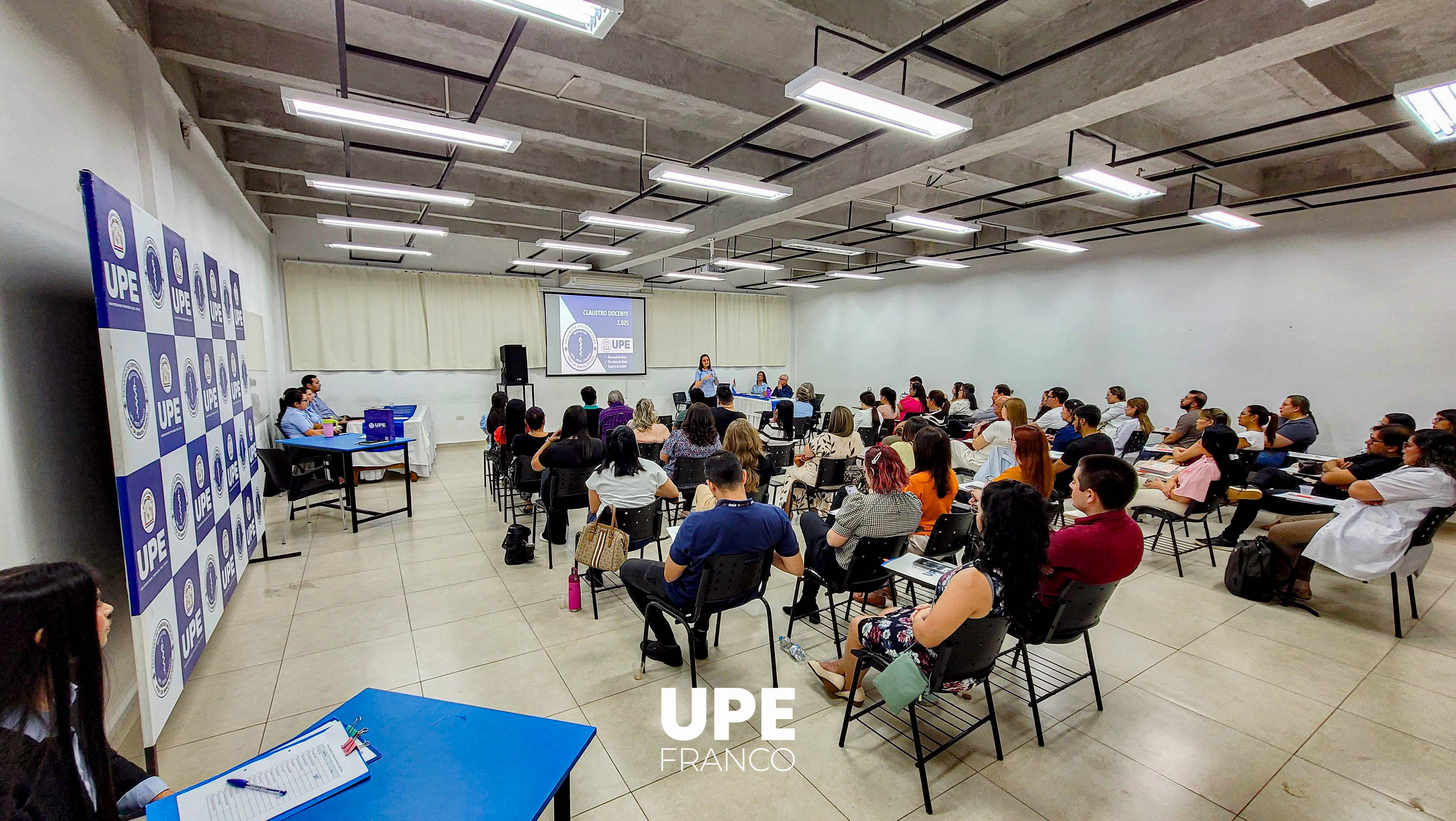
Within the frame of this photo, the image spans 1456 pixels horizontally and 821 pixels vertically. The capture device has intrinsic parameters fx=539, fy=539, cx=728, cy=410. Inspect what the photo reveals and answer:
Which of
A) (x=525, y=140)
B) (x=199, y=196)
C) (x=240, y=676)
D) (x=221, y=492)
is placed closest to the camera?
(x=240, y=676)

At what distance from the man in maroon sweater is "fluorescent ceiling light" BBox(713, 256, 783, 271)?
6.06m

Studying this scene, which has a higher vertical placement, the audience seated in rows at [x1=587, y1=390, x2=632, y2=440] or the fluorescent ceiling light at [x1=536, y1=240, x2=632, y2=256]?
the fluorescent ceiling light at [x1=536, y1=240, x2=632, y2=256]

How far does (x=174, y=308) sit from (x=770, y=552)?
2931 mm

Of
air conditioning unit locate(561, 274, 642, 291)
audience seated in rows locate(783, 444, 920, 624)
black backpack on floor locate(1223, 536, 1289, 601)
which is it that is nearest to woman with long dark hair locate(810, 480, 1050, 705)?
audience seated in rows locate(783, 444, 920, 624)

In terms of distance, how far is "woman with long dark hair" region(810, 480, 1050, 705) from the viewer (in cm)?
192

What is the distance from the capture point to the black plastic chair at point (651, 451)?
5.48 meters

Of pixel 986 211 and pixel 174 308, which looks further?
pixel 986 211

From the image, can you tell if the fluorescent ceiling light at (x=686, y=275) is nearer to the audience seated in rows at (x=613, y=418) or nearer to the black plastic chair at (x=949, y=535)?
the audience seated in rows at (x=613, y=418)

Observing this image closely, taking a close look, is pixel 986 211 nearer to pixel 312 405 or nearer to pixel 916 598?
pixel 916 598

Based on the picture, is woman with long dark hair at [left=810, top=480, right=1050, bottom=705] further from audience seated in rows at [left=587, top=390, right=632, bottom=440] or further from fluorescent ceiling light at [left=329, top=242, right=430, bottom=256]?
fluorescent ceiling light at [left=329, top=242, right=430, bottom=256]

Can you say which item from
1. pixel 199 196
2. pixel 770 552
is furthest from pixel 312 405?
pixel 770 552

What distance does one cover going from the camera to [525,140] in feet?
16.1

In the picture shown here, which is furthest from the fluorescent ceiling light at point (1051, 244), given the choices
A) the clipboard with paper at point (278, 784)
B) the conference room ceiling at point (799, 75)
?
the clipboard with paper at point (278, 784)

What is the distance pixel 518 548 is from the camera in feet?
14.0
